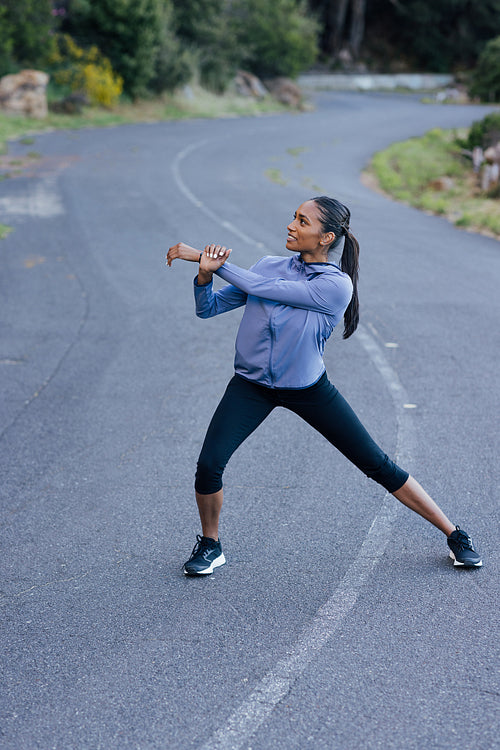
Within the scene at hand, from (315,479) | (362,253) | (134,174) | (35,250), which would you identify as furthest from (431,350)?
(134,174)

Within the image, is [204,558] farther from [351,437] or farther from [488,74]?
[488,74]

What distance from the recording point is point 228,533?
489 centimetres

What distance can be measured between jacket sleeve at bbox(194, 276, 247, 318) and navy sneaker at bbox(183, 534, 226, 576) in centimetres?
125

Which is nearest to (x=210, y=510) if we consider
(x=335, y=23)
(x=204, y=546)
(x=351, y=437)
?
(x=204, y=546)

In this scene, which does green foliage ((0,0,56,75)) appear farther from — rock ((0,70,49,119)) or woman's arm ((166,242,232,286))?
woman's arm ((166,242,232,286))

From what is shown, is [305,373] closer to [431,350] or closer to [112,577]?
[112,577]

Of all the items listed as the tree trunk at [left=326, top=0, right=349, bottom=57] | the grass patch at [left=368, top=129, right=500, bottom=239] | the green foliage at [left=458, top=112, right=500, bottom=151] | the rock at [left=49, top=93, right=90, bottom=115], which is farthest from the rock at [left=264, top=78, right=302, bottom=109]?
the tree trunk at [left=326, top=0, right=349, bottom=57]

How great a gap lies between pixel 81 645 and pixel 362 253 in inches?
374

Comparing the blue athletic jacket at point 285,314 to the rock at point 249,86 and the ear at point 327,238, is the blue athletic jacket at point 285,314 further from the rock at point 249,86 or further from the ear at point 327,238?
the rock at point 249,86

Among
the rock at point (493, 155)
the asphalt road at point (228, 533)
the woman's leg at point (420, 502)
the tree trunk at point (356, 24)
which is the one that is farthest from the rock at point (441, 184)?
the tree trunk at point (356, 24)

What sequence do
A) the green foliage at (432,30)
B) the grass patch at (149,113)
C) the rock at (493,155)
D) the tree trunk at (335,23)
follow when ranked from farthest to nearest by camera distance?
the green foliage at (432,30) → the tree trunk at (335,23) → the grass patch at (149,113) → the rock at (493,155)

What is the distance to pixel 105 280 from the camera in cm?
1066

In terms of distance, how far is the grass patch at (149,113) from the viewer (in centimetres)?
2585

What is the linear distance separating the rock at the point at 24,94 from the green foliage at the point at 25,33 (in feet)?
6.49
